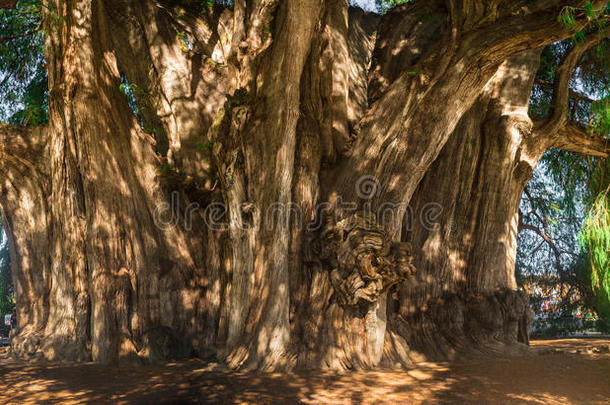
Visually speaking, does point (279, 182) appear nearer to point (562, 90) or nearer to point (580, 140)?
point (562, 90)

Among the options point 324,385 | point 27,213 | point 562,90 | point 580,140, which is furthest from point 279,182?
point 580,140

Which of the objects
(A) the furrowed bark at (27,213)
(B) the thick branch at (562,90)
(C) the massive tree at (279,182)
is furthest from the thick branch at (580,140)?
(A) the furrowed bark at (27,213)

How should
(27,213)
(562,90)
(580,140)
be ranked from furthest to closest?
(580,140)
(27,213)
(562,90)

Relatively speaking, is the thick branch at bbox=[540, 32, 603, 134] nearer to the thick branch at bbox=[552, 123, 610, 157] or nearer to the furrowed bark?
the thick branch at bbox=[552, 123, 610, 157]

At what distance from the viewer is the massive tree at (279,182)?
17.3 feet

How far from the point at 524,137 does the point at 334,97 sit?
8.76 feet

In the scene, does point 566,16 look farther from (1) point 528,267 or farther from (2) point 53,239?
(1) point 528,267

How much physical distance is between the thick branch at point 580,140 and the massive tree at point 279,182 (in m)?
0.06

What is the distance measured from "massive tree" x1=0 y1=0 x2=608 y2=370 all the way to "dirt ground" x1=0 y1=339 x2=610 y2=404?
1.53 ft

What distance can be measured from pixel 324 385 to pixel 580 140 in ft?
19.2

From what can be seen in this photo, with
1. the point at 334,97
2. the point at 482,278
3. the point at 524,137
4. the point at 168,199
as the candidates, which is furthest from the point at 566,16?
the point at 168,199

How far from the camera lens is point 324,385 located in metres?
4.31

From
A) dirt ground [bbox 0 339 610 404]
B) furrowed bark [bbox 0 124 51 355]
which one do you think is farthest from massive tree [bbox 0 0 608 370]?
dirt ground [bbox 0 339 610 404]

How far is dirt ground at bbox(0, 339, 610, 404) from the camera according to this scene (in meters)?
3.89
